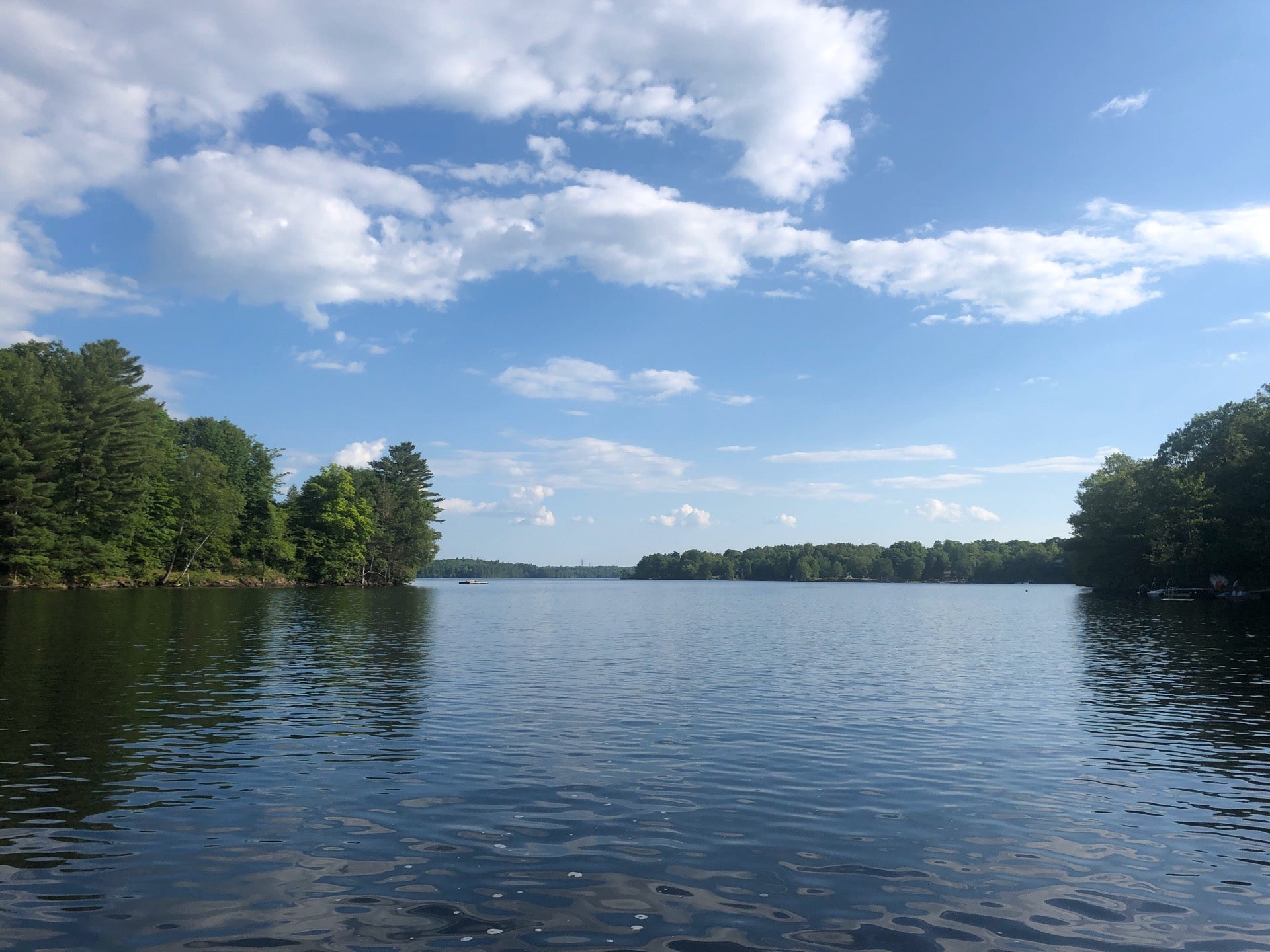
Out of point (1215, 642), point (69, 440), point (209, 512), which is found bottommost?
point (1215, 642)

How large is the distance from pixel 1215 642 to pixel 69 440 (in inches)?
4505

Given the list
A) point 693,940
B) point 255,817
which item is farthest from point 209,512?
point 693,940

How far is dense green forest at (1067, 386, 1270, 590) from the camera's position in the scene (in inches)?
3797

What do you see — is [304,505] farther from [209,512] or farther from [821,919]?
[821,919]

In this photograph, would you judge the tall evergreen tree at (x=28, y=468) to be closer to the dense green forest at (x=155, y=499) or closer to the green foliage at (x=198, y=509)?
the dense green forest at (x=155, y=499)

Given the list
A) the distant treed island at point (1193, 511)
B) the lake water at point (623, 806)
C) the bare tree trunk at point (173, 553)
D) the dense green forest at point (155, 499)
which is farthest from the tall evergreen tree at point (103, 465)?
the distant treed island at point (1193, 511)

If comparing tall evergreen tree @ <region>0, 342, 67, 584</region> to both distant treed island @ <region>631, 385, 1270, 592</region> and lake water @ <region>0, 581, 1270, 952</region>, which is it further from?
distant treed island @ <region>631, 385, 1270, 592</region>

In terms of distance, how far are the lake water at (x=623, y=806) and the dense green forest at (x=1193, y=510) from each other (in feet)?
261

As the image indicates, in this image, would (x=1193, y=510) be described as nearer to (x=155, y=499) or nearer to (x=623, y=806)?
(x=623, y=806)

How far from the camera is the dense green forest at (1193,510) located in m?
96.4

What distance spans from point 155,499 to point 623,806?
396ft

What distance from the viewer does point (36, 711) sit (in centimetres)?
2094

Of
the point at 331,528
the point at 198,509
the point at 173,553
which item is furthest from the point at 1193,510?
the point at 173,553

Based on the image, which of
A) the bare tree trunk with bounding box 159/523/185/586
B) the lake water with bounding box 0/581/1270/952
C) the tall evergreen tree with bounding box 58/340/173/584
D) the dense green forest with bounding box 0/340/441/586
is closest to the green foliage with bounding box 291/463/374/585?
the dense green forest with bounding box 0/340/441/586
